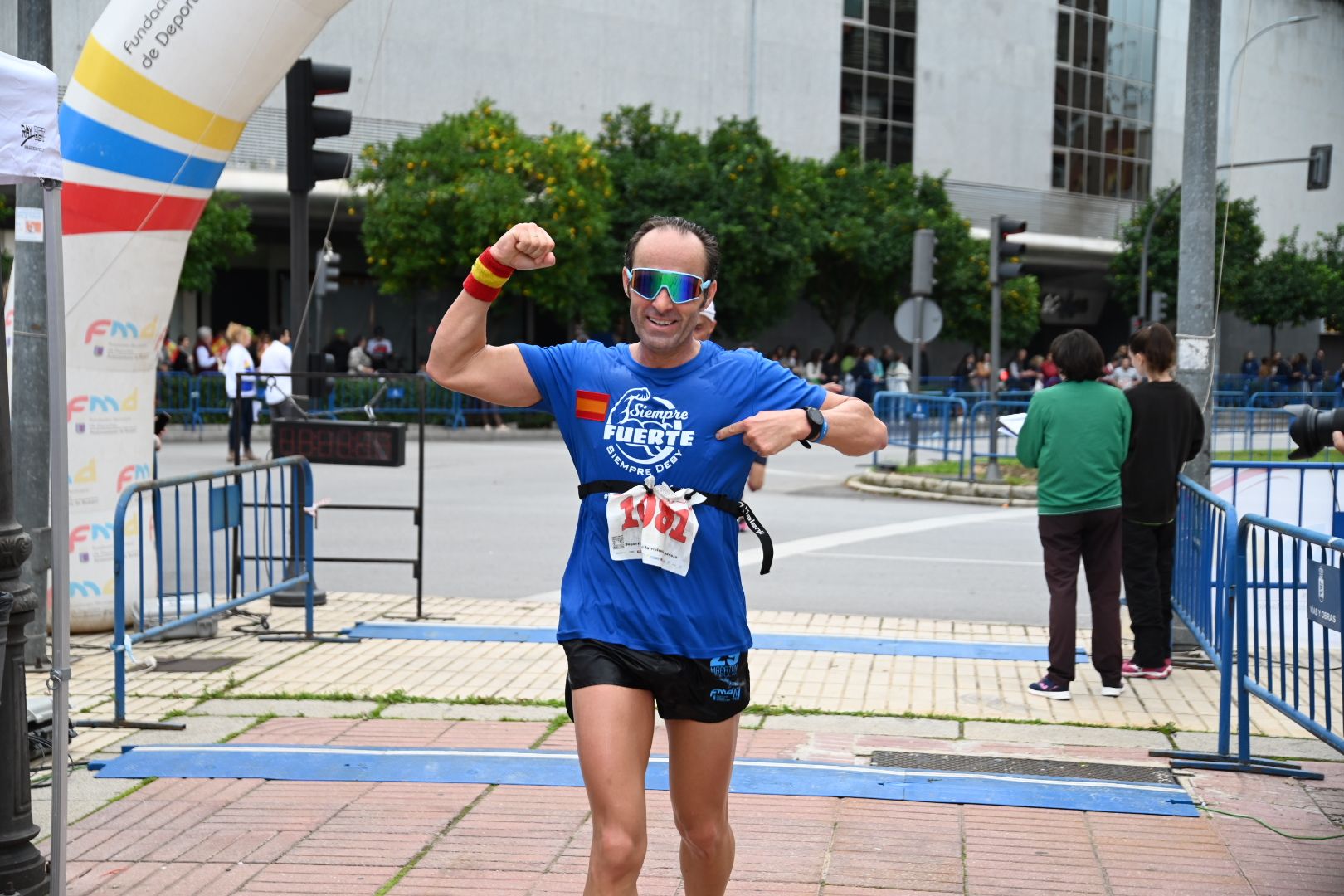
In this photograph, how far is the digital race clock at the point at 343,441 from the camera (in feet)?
29.6

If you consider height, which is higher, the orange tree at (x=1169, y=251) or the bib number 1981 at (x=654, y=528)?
the orange tree at (x=1169, y=251)

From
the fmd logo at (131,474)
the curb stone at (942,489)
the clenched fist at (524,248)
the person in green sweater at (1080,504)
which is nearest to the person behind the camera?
the clenched fist at (524,248)

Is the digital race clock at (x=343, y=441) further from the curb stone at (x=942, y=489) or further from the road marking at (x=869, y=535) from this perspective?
the curb stone at (x=942, y=489)

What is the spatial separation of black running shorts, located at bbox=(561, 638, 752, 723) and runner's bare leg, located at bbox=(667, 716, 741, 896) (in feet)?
0.13

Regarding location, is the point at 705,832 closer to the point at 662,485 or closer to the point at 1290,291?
the point at 662,485

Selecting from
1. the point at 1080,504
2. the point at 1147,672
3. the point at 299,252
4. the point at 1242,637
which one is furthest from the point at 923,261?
the point at 1242,637

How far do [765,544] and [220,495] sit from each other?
5.05 m

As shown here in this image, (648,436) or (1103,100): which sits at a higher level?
(1103,100)

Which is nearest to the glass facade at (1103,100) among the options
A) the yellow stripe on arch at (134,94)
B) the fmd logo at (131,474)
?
the fmd logo at (131,474)

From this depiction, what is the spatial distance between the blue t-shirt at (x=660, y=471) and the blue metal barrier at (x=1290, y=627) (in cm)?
220

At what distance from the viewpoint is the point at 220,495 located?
8.03 m

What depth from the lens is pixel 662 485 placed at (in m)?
3.51

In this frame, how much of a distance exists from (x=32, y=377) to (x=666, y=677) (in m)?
5.44

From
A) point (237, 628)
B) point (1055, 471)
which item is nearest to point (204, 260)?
point (237, 628)
